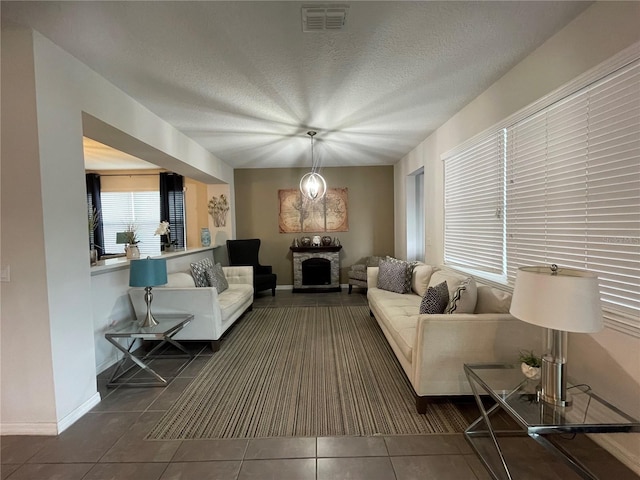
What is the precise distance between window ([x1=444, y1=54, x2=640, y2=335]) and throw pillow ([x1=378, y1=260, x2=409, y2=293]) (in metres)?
1.04

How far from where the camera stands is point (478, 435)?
77.9 inches

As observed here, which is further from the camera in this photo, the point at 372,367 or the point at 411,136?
the point at 411,136

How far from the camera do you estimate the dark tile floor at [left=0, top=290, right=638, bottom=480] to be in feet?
5.56

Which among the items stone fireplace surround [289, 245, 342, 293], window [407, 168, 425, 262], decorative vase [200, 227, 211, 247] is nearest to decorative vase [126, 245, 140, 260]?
decorative vase [200, 227, 211, 247]

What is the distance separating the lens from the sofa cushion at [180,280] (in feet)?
11.9

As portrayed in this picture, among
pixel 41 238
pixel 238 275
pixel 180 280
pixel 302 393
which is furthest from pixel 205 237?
pixel 302 393

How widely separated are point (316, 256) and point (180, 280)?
3199mm

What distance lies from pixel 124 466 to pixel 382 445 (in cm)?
153

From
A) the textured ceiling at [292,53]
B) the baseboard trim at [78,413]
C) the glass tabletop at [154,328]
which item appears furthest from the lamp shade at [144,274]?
the textured ceiling at [292,53]

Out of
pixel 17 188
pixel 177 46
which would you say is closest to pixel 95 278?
pixel 17 188

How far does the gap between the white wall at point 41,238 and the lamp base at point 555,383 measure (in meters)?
3.03

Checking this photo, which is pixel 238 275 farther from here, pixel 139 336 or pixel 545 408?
pixel 545 408

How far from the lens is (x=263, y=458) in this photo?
1.82 meters

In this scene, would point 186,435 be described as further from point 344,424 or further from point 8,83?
point 8,83
